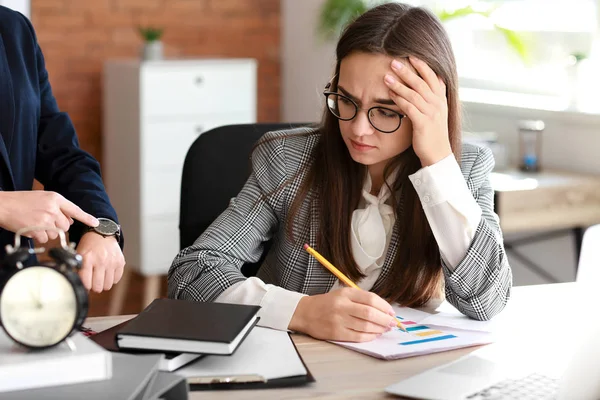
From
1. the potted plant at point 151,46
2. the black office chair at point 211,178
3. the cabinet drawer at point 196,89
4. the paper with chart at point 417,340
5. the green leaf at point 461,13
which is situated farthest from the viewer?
the potted plant at point 151,46

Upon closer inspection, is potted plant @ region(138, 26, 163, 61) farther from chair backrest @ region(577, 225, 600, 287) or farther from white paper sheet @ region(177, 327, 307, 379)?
chair backrest @ region(577, 225, 600, 287)

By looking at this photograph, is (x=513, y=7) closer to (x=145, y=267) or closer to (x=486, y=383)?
(x=145, y=267)

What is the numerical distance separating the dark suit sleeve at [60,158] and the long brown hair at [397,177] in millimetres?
418

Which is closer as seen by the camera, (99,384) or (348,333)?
(99,384)

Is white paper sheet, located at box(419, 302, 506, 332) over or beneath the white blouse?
beneath

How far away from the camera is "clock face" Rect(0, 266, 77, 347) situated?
3.38ft

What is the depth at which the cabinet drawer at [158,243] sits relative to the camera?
4.23m

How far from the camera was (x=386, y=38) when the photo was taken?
5.45 ft

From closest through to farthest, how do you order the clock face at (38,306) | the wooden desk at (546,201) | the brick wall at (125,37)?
the clock face at (38,306), the wooden desk at (546,201), the brick wall at (125,37)

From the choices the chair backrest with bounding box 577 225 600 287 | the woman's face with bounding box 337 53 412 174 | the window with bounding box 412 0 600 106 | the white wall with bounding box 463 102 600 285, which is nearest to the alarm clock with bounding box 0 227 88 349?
the chair backrest with bounding box 577 225 600 287

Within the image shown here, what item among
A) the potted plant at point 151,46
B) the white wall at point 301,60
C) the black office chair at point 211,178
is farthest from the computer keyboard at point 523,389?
the white wall at point 301,60

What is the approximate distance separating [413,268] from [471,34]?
2.69 m

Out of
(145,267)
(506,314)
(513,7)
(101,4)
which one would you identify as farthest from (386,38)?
(101,4)

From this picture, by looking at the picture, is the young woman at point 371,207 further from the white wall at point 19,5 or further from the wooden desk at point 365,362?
the white wall at point 19,5
